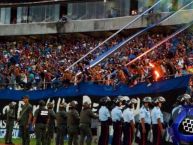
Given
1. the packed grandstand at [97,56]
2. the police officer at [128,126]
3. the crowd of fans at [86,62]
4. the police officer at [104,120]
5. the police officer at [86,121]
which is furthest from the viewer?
the crowd of fans at [86,62]

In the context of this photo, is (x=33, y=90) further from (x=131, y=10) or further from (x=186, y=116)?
(x=131, y=10)

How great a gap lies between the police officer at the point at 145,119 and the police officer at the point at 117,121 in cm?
77

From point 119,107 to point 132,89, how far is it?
3.60 feet

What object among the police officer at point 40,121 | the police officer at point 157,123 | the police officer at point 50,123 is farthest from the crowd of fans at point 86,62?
the police officer at point 40,121

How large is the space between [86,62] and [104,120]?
426 inches

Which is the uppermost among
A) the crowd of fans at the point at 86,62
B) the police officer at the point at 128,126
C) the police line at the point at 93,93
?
the crowd of fans at the point at 86,62

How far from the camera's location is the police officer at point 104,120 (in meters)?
18.5

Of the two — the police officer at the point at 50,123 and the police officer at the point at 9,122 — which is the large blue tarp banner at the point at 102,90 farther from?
the police officer at the point at 50,123

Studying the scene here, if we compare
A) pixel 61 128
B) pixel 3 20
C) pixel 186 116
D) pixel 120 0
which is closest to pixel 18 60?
pixel 120 0

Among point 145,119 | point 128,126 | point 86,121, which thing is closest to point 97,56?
point 86,121

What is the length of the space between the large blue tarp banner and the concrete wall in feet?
46.1

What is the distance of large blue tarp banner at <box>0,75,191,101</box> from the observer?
57.7 feet

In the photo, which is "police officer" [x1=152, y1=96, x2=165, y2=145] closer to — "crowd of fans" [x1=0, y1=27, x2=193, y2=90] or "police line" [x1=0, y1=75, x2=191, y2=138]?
"police line" [x1=0, y1=75, x2=191, y2=138]

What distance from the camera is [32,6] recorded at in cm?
4591
